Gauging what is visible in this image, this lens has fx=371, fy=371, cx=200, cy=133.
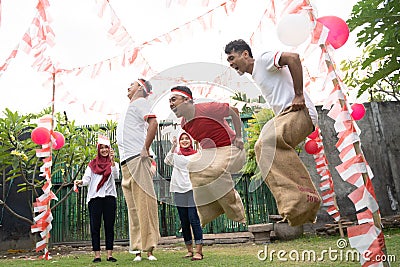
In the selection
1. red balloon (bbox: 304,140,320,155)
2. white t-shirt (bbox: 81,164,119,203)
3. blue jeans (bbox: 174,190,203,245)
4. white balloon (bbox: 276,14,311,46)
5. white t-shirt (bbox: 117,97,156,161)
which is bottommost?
blue jeans (bbox: 174,190,203,245)

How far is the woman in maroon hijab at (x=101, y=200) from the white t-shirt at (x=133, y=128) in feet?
1.48

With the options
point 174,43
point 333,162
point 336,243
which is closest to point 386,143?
point 333,162

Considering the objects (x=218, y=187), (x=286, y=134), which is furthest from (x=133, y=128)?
(x=286, y=134)

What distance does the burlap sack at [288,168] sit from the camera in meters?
2.00

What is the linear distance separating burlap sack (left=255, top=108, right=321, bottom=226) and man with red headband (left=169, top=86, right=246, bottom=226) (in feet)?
1.90

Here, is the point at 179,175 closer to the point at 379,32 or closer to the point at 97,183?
the point at 97,183

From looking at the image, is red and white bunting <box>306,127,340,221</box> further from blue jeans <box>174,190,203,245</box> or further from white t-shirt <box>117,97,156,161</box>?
white t-shirt <box>117,97,156,161</box>

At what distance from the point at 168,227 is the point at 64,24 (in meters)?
3.63

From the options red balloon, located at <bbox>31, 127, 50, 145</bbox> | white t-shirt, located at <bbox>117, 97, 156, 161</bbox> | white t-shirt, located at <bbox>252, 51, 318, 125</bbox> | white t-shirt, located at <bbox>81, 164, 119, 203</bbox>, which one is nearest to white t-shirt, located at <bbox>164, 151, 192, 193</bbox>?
white t-shirt, located at <bbox>117, 97, 156, 161</bbox>

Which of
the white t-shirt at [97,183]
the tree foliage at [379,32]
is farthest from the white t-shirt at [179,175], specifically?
the tree foliage at [379,32]

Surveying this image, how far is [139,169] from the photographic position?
3537mm

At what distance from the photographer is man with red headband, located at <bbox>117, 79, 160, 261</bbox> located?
344 cm

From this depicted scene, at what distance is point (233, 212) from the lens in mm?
2680

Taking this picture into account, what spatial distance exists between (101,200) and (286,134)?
2.45 metres
